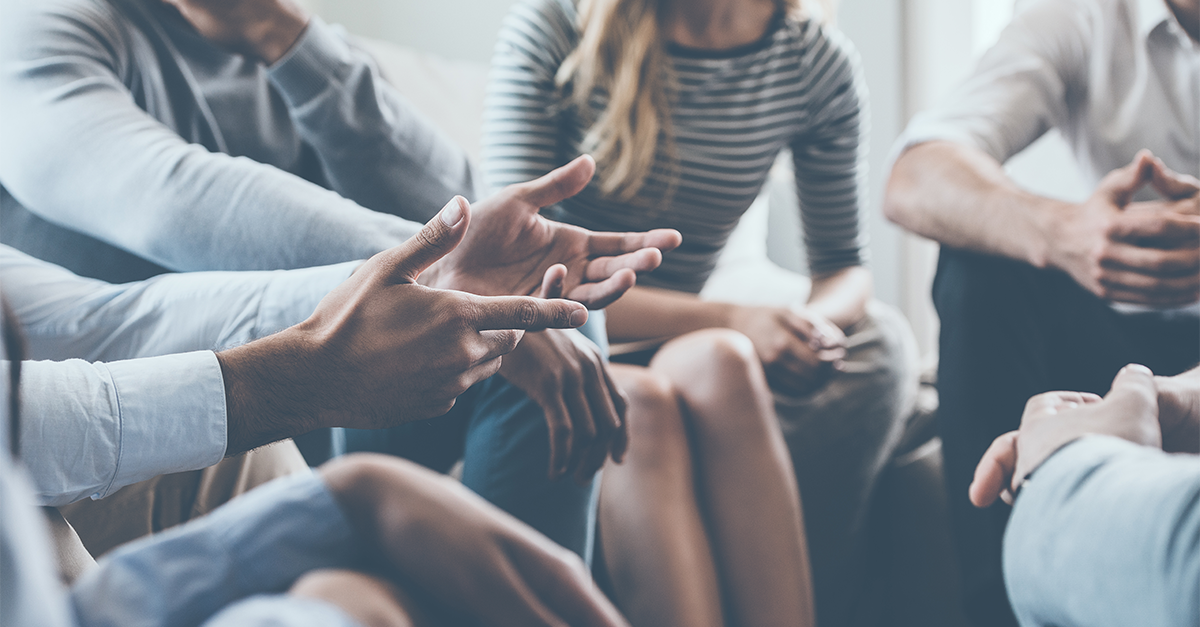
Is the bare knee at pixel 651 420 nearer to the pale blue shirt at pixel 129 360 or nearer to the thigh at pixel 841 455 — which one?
the thigh at pixel 841 455

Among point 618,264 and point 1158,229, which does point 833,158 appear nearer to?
point 1158,229

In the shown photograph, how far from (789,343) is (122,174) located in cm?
47

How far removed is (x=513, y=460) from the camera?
42 centimetres

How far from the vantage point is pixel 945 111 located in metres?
0.53

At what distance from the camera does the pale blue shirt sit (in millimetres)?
255

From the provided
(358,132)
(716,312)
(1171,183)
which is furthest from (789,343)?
(358,132)

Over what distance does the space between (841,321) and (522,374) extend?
1.31 ft

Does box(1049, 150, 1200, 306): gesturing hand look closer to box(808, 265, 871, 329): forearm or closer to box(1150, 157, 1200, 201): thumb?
box(1150, 157, 1200, 201): thumb

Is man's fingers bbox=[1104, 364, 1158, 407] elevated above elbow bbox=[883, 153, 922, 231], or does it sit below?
below

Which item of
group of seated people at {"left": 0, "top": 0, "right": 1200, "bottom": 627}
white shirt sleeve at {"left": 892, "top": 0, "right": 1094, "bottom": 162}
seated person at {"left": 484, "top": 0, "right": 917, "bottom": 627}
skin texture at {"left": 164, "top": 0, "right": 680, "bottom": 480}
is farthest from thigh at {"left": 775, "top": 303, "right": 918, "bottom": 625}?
skin texture at {"left": 164, "top": 0, "right": 680, "bottom": 480}

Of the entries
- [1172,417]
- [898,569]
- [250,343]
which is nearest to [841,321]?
[898,569]

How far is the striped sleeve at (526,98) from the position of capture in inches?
17.2

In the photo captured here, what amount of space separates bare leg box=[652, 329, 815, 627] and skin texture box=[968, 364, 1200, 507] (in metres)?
0.18

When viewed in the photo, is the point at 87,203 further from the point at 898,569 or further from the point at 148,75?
the point at 898,569
